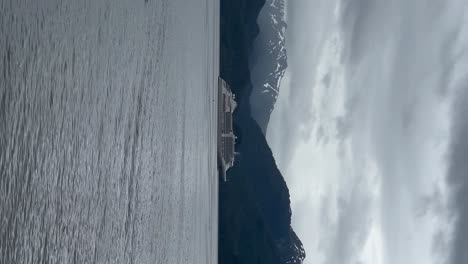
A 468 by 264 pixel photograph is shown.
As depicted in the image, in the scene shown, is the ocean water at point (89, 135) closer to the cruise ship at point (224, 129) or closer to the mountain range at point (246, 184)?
the cruise ship at point (224, 129)

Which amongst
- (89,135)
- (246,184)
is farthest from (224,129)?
(246,184)

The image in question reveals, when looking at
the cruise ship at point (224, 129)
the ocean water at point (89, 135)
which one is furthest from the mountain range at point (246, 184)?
the ocean water at point (89, 135)

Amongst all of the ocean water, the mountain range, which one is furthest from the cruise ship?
the mountain range

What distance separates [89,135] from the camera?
33.3 ft

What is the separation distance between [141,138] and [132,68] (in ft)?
6.37

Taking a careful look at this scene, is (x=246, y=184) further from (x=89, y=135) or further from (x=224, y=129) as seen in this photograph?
(x=89, y=135)

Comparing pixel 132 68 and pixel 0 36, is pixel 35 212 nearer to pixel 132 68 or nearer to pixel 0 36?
pixel 0 36

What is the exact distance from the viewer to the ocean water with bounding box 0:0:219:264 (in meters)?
6.99

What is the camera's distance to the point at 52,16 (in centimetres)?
850

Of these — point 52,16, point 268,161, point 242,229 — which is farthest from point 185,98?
point 268,161

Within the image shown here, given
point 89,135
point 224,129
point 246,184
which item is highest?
point 224,129

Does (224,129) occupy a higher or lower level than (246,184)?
higher

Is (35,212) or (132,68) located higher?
(132,68)

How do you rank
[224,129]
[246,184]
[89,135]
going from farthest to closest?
[246,184] < [224,129] < [89,135]
